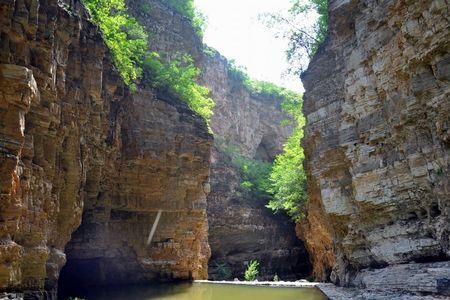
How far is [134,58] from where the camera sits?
866 inches

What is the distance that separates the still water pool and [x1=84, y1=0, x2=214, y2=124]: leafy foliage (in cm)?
937

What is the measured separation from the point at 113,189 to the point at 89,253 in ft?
10.6

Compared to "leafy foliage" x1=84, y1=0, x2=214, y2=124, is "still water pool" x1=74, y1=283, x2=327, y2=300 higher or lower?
lower

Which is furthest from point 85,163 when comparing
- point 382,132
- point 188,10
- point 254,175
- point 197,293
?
point 254,175

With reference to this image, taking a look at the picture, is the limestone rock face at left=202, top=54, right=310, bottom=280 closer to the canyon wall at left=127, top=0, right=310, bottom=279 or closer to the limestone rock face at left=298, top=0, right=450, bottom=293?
the canyon wall at left=127, top=0, right=310, bottom=279

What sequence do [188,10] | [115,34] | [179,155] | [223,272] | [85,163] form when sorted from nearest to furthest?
[85,163]
[115,34]
[179,155]
[223,272]
[188,10]

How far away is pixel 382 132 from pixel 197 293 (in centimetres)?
948

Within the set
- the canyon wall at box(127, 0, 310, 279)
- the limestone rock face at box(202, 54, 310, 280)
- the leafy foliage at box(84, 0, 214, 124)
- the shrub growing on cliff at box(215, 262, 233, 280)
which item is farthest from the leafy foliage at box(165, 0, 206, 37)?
the shrub growing on cliff at box(215, 262, 233, 280)

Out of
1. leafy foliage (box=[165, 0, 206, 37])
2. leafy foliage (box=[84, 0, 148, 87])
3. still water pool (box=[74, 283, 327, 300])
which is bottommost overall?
still water pool (box=[74, 283, 327, 300])

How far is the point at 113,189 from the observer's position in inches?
788

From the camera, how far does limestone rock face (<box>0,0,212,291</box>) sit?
10336 mm

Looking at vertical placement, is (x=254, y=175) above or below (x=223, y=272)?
above

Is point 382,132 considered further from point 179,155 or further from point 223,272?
point 223,272

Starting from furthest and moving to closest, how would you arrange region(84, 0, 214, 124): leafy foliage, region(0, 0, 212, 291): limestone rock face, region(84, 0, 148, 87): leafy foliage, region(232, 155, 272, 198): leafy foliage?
region(232, 155, 272, 198): leafy foliage < region(84, 0, 214, 124): leafy foliage < region(84, 0, 148, 87): leafy foliage < region(0, 0, 212, 291): limestone rock face
